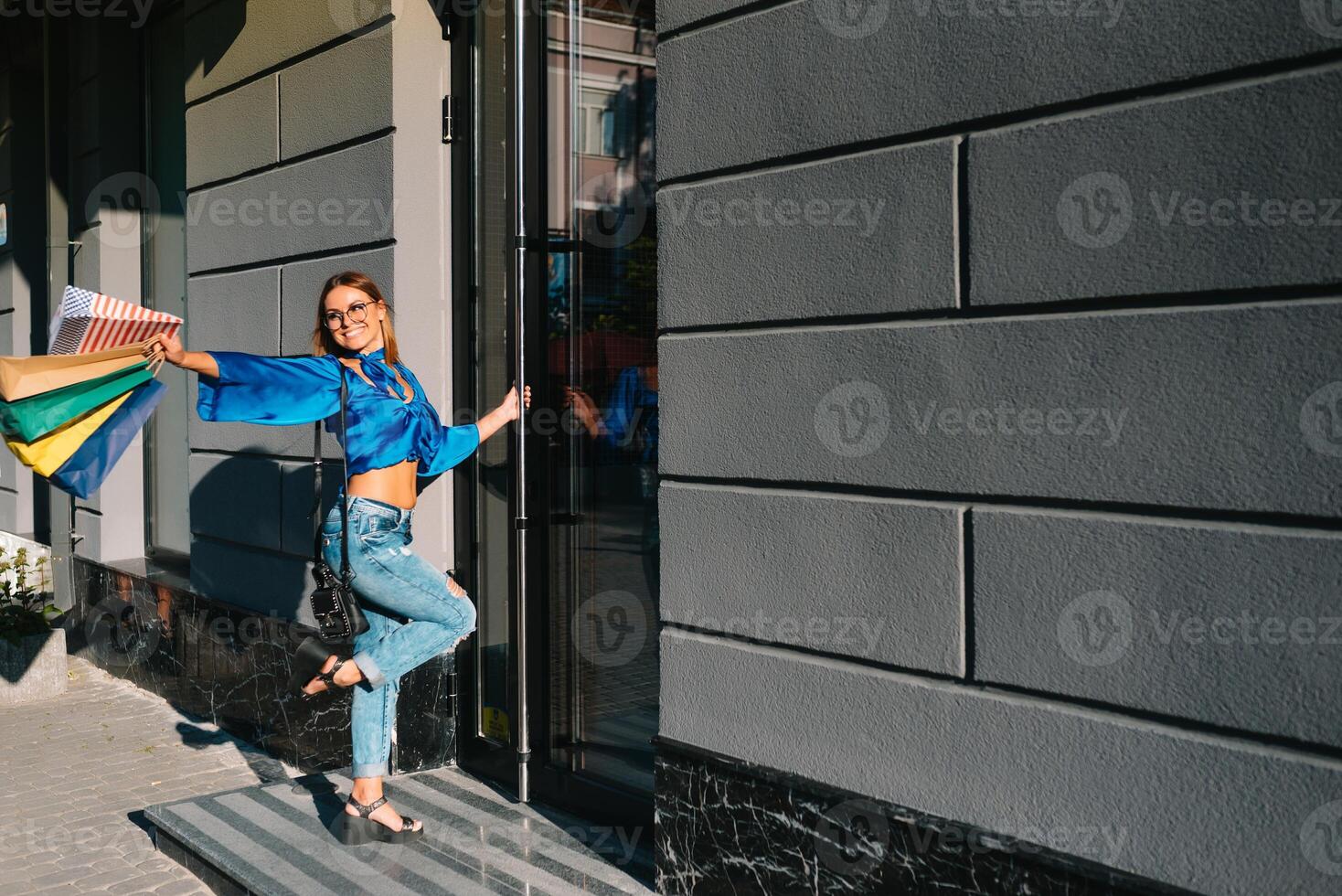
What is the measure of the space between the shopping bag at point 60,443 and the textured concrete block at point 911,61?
228 centimetres

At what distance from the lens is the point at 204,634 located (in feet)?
23.4

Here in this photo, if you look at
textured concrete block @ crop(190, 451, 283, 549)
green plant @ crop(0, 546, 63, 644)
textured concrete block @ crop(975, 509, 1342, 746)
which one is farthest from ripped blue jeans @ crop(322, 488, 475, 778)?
green plant @ crop(0, 546, 63, 644)

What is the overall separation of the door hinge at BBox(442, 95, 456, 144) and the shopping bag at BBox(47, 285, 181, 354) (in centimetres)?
183

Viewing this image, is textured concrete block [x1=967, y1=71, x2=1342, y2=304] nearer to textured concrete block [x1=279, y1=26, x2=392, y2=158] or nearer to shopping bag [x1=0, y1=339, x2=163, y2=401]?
shopping bag [x1=0, y1=339, x2=163, y2=401]

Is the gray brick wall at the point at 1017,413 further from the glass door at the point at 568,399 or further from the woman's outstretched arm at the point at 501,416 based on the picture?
the woman's outstretched arm at the point at 501,416

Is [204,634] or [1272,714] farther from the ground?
[1272,714]

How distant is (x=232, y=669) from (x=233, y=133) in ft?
9.92

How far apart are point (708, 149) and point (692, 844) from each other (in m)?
2.23

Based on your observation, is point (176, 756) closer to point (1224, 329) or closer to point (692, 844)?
point (692, 844)

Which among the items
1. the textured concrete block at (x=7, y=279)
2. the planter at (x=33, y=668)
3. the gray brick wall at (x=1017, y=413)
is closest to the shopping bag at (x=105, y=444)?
the gray brick wall at (x=1017, y=413)

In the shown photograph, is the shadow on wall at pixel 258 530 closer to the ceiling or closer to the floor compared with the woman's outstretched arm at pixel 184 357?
closer to the floor

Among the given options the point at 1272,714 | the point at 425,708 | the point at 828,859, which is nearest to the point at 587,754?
the point at 425,708

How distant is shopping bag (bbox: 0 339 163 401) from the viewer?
14.2ft

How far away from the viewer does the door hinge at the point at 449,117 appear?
5711 millimetres
